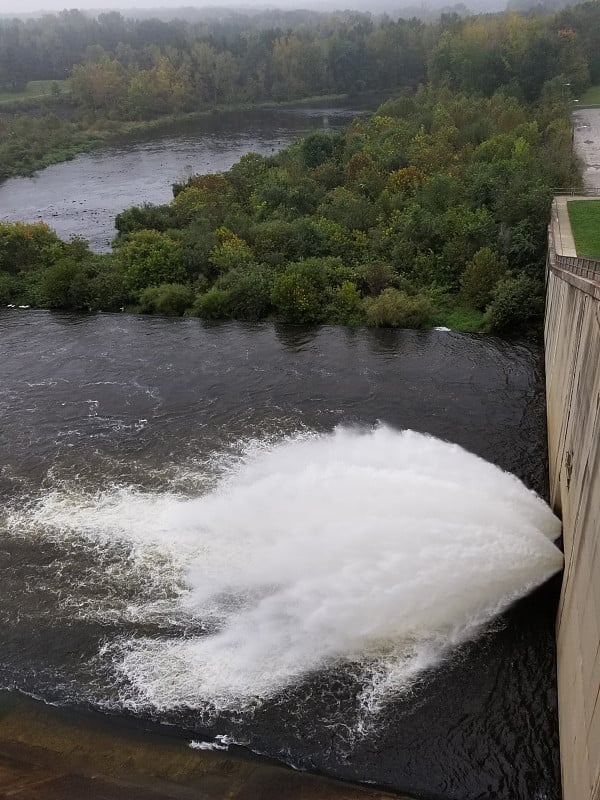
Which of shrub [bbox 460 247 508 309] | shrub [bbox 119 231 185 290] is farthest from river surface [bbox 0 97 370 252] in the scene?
shrub [bbox 460 247 508 309]

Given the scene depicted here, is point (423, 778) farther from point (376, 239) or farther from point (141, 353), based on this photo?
point (376, 239)

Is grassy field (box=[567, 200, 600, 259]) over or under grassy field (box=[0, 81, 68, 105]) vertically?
under

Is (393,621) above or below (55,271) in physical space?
below

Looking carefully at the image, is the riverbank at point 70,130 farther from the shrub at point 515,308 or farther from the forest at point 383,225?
the shrub at point 515,308

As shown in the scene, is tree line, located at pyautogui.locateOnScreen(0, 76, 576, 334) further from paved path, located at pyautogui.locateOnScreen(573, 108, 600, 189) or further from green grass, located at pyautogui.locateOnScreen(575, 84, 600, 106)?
green grass, located at pyautogui.locateOnScreen(575, 84, 600, 106)

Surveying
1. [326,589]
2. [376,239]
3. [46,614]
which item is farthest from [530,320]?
[46,614]
